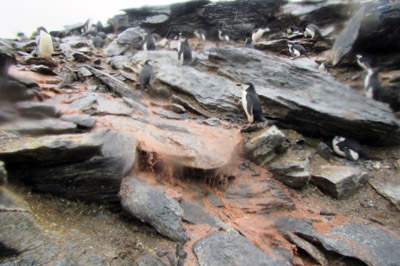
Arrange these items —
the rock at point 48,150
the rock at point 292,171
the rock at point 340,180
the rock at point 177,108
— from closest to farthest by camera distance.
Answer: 1. the rock at point 48,150
2. the rock at point 340,180
3. the rock at point 292,171
4. the rock at point 177,108

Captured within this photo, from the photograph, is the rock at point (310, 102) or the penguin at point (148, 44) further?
the penguin at point (148, 44)

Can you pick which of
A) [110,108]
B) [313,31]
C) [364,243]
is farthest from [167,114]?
[313,31]

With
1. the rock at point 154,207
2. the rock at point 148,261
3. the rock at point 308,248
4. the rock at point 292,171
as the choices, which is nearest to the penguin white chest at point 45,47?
the rock at point 154,207

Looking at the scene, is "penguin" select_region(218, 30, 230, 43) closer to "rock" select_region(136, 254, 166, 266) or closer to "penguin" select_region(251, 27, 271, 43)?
"penguin" select_region(251, 27, 271, 43)

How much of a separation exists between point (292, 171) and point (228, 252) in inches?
105

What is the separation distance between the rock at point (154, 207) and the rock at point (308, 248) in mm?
1829

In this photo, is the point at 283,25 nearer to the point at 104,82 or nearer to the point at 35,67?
the point at 104,82

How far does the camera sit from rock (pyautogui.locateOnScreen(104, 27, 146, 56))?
1208 centimetres

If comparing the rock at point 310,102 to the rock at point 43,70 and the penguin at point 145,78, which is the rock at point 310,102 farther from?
the rock at point 43,70

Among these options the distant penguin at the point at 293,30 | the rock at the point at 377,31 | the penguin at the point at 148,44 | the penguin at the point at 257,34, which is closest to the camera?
the rock at the point at 377,31

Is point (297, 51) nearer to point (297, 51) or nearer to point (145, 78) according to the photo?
point (297, 51)

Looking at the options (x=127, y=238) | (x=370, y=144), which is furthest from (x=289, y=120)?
(x=127, y=238)

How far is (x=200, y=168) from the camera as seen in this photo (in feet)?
15.0

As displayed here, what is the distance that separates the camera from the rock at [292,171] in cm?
506
